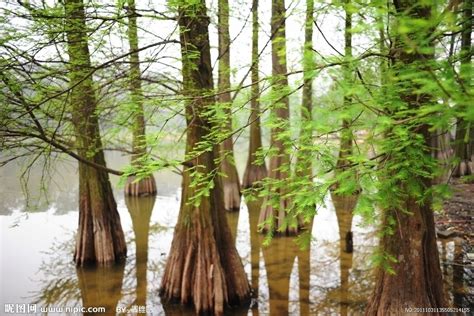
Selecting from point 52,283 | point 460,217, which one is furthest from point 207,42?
point 460,217

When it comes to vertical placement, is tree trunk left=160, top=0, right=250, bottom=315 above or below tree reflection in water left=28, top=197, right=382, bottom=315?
above

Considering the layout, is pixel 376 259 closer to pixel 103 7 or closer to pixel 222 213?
pixel 222 213

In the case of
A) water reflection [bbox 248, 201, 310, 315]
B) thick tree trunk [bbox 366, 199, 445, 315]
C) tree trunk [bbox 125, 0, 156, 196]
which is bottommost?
water reflection [bbox 248, 201, 310, 315]

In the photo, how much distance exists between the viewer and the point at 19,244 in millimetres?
9055

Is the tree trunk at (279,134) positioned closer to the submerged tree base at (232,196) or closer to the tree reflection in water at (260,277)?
the tree reflection in water at (260,277)

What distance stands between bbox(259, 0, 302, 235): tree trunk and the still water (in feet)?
2.91

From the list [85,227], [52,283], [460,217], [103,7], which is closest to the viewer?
[103,7]

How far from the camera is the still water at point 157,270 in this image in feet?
19.9

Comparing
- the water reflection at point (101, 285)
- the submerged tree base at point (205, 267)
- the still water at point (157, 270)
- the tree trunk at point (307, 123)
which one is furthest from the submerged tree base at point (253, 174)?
the tree trunk at point (307, 123)

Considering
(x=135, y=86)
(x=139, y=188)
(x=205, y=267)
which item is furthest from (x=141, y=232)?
(x=135, y=86)

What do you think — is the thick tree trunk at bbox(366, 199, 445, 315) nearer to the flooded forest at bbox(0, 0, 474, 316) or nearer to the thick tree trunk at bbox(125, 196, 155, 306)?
the flooded forest at bbox(0, 0, 474, 316)

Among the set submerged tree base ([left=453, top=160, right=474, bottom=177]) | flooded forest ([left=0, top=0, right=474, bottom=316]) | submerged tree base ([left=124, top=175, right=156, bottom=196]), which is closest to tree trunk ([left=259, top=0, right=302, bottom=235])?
flooded forest ([left=0, top=0, right=474, bottom=316])

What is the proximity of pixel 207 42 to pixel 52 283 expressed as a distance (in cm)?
561

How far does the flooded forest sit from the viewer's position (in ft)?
7.78
